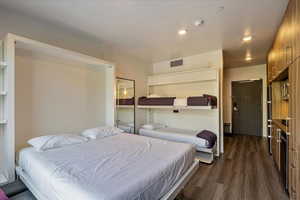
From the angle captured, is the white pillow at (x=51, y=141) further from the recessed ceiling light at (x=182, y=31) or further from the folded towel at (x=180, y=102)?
the recessed ceiling light at (x=182, y=31)

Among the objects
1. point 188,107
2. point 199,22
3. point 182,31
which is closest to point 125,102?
point 188,107

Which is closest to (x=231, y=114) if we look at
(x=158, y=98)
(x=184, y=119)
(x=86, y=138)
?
(x=184, y=119)

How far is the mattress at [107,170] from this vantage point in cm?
110

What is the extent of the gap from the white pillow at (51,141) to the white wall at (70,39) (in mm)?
1479

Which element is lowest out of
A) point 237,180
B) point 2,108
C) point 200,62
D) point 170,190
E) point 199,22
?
point 237,180

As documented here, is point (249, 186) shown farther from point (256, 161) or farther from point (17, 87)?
point (17, 87)

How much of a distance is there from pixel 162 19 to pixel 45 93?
2243 mm

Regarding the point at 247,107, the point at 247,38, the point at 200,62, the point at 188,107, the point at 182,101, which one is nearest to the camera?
the point at 247,38

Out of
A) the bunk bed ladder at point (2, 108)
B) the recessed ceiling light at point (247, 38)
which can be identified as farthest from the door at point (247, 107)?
the bunk bed ladder at point (2, 108)

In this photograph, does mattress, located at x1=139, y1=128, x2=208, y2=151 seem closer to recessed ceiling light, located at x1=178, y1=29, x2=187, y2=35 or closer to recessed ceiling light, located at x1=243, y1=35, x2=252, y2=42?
recessed ceiling light, located at x1=178, y1=29, x2=187, y2=35

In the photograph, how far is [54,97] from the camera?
245cm

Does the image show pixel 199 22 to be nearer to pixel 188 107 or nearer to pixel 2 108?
pixel 188 107

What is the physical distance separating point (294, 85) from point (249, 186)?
1.61 meters

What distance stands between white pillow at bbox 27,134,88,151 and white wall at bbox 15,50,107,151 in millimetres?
351
